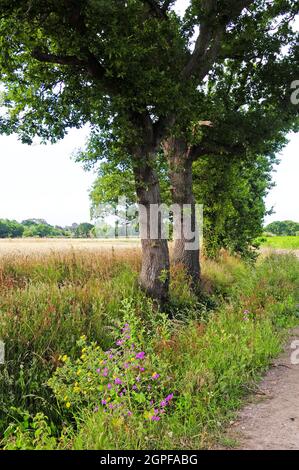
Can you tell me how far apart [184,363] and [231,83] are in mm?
12095

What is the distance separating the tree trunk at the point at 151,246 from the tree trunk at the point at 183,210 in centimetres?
309

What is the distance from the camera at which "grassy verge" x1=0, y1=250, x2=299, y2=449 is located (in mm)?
4496

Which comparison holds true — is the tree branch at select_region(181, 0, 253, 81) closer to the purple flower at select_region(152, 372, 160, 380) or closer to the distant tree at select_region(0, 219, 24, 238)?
the purple flower at select_region(152, 372, 160, 380)

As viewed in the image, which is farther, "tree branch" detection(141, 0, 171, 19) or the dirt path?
"tree branch" detection(141, 0, 171, 19)

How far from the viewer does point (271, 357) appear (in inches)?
285

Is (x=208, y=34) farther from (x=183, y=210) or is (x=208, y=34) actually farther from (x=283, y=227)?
(x=283, y=227)

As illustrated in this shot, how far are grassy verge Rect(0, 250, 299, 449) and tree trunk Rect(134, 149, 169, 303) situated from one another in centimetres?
55

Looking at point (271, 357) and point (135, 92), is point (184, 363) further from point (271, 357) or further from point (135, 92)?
point (135, 92)

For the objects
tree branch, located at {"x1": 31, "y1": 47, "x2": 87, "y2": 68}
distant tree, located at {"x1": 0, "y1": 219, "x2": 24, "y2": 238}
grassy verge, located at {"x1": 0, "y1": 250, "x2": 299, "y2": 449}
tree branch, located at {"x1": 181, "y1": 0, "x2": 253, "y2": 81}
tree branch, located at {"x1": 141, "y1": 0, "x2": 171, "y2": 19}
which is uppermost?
tree branch, located at {"x1": 141, "y1": 0, "x2": 171, "y2": 19}

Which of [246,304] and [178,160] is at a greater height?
[178,160]

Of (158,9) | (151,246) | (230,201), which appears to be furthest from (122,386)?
(230,201)

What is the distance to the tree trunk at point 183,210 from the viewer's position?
15.1 metres

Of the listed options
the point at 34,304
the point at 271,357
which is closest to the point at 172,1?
the point at 34,304

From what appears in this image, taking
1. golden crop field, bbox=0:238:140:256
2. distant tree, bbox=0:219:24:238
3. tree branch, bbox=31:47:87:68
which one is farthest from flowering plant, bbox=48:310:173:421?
distant tree, bbox=0:219:24:238
